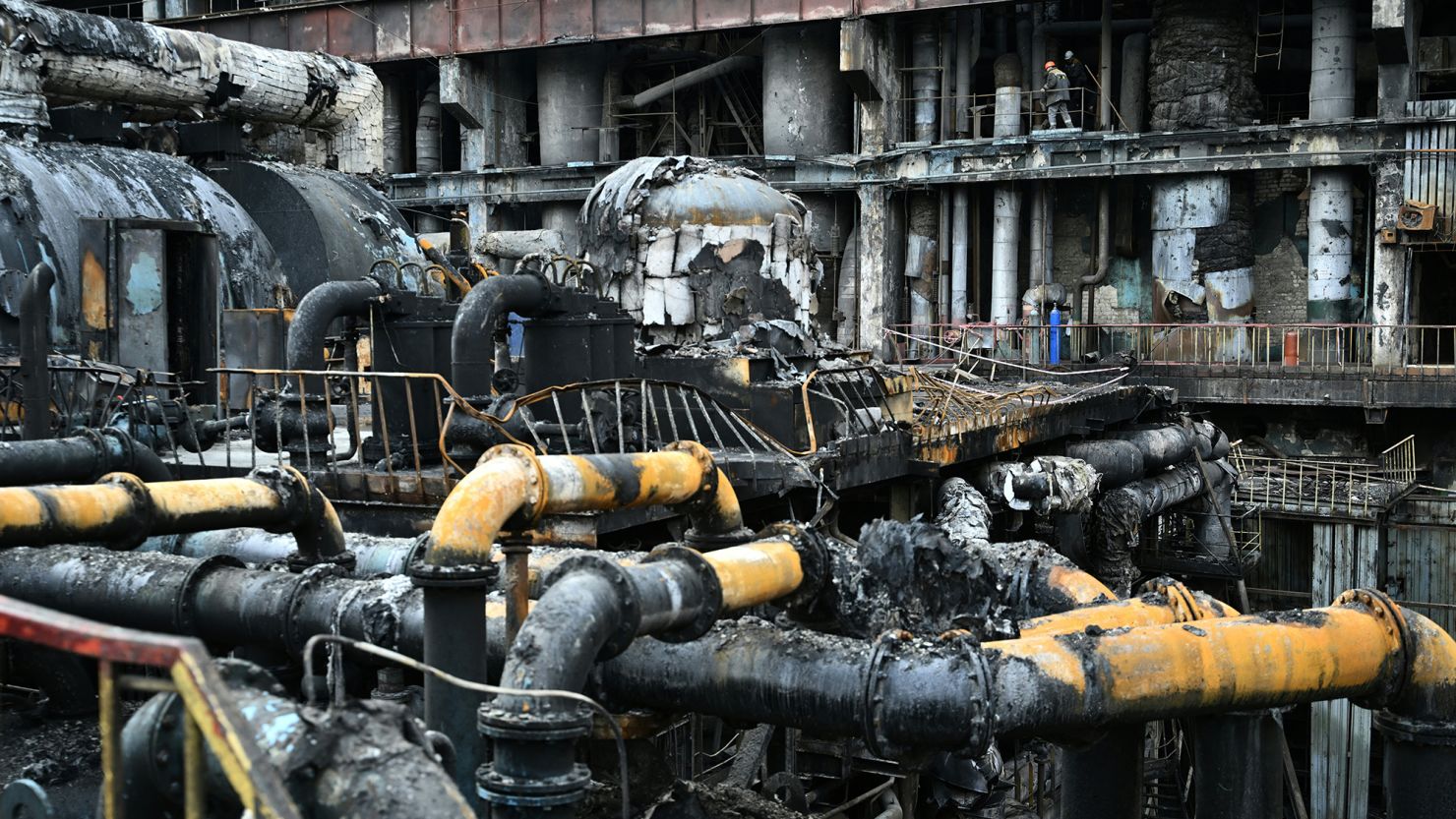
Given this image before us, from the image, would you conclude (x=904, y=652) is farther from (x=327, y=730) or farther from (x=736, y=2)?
(x=736, y=2)

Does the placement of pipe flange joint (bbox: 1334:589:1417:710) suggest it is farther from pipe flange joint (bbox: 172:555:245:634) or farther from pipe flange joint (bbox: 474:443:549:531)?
pipe flange joint (bbox: 172:555:245:634)

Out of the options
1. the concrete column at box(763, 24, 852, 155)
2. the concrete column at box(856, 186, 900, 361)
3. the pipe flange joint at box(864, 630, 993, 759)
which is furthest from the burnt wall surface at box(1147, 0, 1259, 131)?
the pipe flange joint at box(864, 630, 993, 759)

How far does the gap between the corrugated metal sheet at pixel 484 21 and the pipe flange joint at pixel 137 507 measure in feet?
79.4

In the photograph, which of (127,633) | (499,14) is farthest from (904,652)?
(499,14)

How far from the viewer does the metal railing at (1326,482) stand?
22312 mm

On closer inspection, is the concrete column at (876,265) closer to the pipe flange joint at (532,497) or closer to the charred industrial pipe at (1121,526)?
the charred industrial pipe at (1121,526)

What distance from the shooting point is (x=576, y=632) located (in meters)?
5.95

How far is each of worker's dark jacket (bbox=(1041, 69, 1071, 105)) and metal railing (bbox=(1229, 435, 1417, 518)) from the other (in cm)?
768

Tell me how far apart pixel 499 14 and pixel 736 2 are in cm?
587

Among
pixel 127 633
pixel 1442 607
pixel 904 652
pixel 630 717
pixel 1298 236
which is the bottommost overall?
pixel 1442 607

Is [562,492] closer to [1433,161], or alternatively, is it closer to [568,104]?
[1433,161]

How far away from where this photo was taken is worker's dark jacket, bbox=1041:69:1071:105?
96.0 ft

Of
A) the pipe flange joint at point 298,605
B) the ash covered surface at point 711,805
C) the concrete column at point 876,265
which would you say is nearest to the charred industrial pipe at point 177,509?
the pipe flange joint at point 298,605

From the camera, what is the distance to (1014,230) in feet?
100
